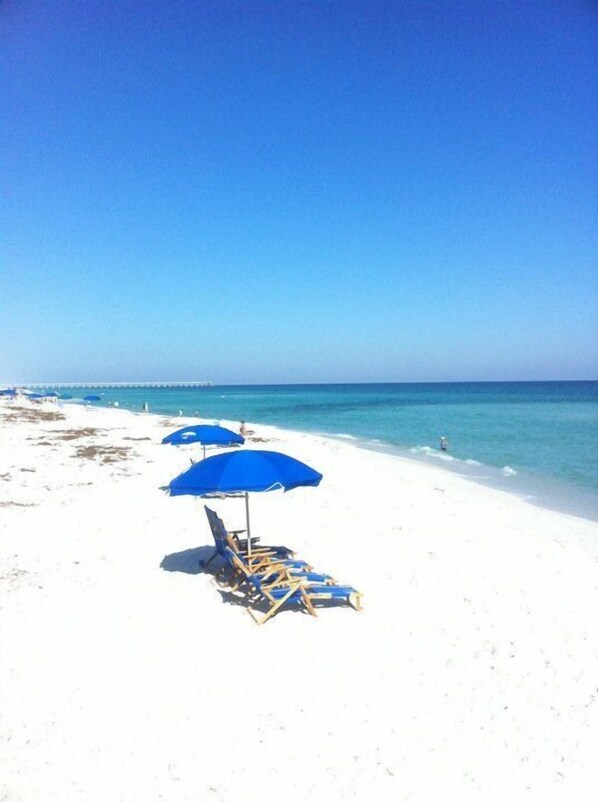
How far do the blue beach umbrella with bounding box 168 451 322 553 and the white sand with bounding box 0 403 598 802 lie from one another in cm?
166

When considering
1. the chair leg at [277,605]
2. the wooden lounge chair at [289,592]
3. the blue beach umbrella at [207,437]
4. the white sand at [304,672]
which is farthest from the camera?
the blue beach umbrella at [207,437]

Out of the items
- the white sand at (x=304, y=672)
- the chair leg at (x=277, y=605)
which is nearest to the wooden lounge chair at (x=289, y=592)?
the chair leg at (x=277, y=605)

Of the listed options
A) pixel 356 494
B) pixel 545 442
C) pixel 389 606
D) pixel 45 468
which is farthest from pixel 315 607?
pixel 545 442

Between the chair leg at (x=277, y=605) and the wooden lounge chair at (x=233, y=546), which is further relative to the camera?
the wooden lounge chair at (x=233, y=546)

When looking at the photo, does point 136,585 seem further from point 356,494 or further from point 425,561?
point 356,494

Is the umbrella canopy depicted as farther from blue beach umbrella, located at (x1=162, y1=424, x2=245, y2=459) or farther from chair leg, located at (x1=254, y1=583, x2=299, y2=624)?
chair leg, located at (x1=254, y1=583, x2=299, y2=624)

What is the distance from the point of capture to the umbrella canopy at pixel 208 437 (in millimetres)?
11570

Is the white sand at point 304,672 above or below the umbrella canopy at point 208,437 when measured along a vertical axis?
below

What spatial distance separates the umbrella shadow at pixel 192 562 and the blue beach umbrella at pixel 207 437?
10.4 ft

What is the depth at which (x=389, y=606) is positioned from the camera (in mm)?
6555

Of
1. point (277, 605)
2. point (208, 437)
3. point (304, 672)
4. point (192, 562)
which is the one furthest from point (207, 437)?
point (304, 672)

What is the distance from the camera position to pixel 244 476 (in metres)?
6.27

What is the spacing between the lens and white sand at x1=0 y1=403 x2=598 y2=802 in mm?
3754

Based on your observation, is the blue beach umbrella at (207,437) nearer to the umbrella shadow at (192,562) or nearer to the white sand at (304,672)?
the white sand at (304,672)
